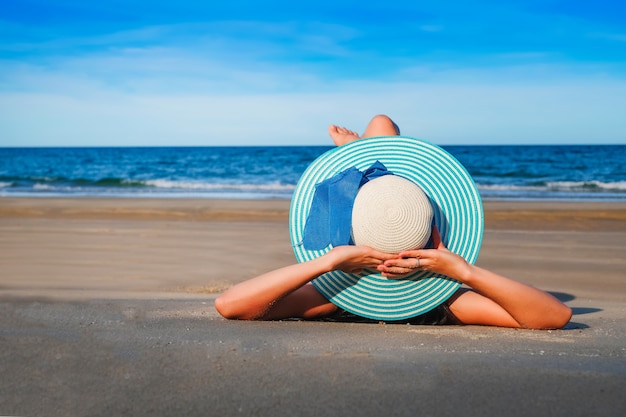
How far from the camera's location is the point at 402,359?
2307 mm

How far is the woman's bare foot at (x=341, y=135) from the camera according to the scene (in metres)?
3.68

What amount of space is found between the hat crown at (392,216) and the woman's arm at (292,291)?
0.23 feet

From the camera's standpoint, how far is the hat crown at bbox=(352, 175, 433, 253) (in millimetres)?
2459

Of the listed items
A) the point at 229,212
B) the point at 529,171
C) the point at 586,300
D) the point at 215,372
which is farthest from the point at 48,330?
the point at 529,171

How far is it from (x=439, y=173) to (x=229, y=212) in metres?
8.40

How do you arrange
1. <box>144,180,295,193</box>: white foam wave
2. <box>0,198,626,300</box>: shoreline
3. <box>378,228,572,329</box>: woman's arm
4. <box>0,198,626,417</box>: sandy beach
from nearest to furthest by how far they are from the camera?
<box>0,198,626,417</box>: sandy beach
<box>378,228,572,329</box>: woman's arm
<box>0,198,626,300</box>: shoreline
<box>144,180,295,193</box>: white foam wave

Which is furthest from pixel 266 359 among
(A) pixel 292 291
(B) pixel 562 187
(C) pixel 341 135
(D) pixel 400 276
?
(B) pixel 562 187

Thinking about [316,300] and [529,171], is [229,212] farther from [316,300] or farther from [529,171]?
[529,171]

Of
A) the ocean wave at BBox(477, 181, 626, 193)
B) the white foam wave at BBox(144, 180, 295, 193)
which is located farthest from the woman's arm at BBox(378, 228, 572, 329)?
the white foam wave at BBox(144, 180, 295, 193)

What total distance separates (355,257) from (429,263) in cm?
32

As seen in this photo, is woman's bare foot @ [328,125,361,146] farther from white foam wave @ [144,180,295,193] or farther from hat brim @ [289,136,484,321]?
white foam wave @ [144,180,295,193]

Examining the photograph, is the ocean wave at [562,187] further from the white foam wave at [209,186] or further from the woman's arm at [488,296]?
the woman's arm at [488,296]

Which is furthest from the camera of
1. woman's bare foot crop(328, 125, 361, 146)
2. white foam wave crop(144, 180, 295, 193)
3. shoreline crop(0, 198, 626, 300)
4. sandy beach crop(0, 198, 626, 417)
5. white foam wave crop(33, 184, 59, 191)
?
white foam wave crop(144, 180, 295, 193)

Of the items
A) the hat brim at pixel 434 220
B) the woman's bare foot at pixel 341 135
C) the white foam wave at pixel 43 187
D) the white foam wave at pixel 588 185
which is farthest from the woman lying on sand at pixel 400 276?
the white foam wave at pixel 43 187
